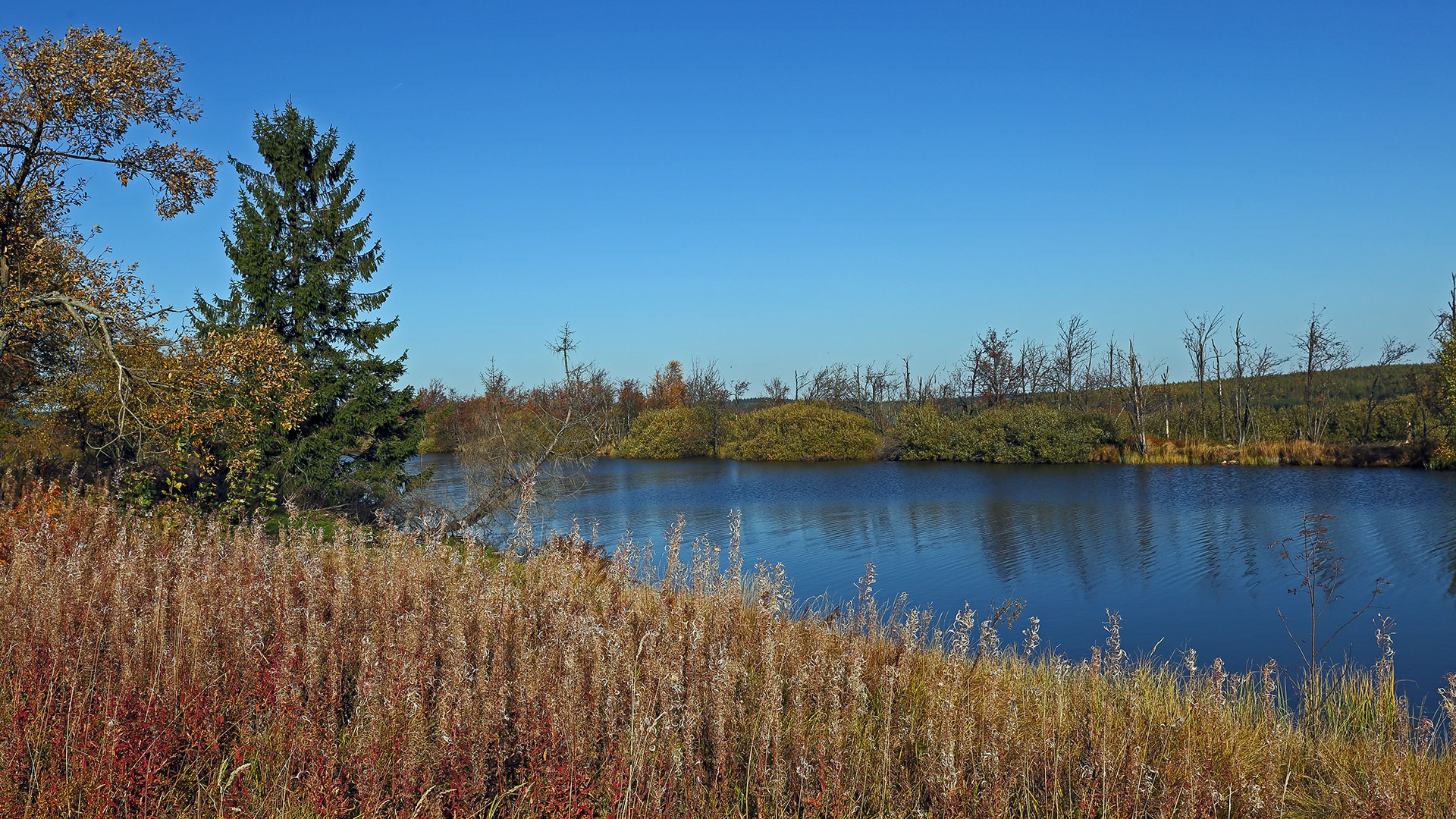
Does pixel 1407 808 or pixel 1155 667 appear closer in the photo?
pixel 1407 808

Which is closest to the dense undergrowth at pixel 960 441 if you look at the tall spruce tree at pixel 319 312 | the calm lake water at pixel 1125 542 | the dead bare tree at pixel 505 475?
the calm lake water at pixel 1125 542

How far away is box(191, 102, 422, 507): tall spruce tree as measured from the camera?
18984 millimetres

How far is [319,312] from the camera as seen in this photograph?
19.8m

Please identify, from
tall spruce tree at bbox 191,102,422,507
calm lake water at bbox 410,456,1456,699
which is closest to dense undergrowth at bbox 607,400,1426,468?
calm lake water at bbox 410,456,1456,699

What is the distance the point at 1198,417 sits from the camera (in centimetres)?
5794

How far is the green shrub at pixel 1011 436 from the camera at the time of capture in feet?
155

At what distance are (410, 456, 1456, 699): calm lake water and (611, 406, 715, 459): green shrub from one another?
2656 centimetres

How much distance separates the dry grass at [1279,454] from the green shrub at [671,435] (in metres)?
31.7

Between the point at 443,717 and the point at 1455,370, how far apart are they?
41204 mm

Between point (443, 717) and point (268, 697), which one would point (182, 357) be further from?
point (443, 717)

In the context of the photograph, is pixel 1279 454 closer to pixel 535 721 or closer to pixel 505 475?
pixel 505 475

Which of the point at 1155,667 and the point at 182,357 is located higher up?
the point at 182,357

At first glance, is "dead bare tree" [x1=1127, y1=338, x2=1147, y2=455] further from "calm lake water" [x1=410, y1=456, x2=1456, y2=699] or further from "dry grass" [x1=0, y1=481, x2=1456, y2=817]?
"dry grass" [x1=0, y1=481, x2=1456, y2=817]

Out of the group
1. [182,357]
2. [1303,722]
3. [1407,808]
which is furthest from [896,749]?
[182,357]
